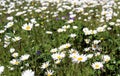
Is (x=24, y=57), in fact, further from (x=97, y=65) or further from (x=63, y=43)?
(x=97, y=65)

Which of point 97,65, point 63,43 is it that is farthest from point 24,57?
point 97,65

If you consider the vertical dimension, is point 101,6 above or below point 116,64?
below

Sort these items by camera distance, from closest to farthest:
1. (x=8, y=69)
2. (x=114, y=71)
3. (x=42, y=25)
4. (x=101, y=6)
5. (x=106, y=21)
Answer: (x=114, y=71) < (x=8, y=69) < (x=106, y=21) < (x=42, y=25) < (x=101, y=6)

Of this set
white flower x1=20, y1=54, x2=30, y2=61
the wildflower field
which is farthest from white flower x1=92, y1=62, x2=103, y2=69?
white flower x1=20, y1=54, x2=30, y2=61

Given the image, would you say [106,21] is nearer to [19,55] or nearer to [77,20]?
[77,20]

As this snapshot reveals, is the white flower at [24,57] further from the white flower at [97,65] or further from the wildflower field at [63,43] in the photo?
the white flower at [97,65]

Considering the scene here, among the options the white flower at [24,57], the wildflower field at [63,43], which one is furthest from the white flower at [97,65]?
the white flower at [24,57]

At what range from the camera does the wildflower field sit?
4008 mm

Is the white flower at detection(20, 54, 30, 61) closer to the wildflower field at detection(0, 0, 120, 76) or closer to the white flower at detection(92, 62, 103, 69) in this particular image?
the wildflower field at detection(0, 0, 120, 76)

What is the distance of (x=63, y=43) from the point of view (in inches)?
205

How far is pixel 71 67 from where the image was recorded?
4.07 m

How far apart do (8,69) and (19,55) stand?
56 cm

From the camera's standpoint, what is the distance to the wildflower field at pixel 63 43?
4008 millimetres

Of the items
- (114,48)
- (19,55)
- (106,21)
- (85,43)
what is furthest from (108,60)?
(106,21)
